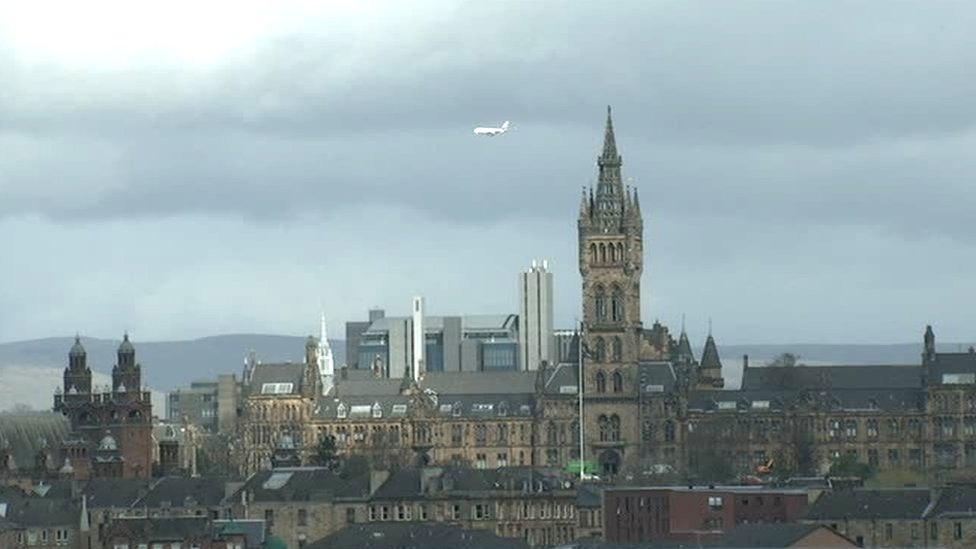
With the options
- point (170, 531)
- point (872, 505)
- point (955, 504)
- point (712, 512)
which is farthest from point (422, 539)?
point (955, 504)

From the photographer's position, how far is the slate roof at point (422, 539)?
7530 inches

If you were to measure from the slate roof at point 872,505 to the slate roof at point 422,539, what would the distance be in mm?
14663

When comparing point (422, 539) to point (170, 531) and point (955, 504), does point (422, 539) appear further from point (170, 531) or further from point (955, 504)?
point (955, 504)

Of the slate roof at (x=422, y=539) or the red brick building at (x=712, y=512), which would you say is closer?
the slate roof at (x=422, y=539)

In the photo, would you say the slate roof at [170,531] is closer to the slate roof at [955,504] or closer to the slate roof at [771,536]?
the slate roof at [771,536]

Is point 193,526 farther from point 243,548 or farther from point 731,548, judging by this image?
point 731,548

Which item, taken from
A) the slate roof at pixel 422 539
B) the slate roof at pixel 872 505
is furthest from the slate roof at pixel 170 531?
the slate roof at pixel 872 505

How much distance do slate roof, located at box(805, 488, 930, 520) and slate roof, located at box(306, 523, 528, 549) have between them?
14.7 metres

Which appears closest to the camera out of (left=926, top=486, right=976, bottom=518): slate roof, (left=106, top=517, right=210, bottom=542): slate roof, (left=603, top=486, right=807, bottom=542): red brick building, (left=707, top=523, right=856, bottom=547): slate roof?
(left=707, top=523, right=856, bottom=547): slate roof

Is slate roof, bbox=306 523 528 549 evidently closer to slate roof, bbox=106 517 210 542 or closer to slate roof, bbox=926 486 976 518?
slate roof, bbox=106 517 210 542

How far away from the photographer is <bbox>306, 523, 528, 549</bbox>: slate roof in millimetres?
191250

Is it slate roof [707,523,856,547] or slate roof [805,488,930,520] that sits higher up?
slate roof [805,488,930,520]

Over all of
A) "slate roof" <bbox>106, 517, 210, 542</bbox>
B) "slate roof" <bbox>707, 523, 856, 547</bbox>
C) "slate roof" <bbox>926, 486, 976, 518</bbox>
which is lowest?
"slate roof" <bbox>707, 523, 856, 547</bbox>

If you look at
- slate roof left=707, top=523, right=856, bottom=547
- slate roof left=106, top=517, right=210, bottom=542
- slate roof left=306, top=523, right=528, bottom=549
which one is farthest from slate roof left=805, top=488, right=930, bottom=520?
slate roof left=106, top=517, right=210, bottom=542
